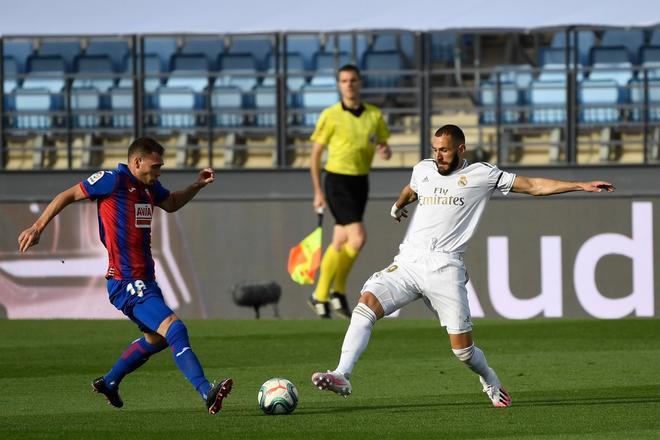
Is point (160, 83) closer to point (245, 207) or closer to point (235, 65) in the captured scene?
point (235, 65)

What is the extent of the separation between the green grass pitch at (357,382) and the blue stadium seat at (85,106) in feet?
11.8

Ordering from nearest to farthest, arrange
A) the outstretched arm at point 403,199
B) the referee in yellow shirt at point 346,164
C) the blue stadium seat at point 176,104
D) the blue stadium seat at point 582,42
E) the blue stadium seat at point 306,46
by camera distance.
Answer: the outstretched arm at point 403,199
the referee in yellow shirt at point 346,164
the blue stadium seat at point 176,104
the blue stadium seat at point 582,42
the blue stadium seat at point 306,46

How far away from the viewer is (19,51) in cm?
1814

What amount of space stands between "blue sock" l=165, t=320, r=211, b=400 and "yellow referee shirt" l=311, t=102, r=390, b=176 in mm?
5663

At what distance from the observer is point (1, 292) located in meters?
16.3

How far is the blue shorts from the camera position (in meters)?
7.89

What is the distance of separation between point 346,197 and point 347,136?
0.55 m

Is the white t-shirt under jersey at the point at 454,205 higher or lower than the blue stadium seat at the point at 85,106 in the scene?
lower

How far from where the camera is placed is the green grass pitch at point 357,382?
736 cm

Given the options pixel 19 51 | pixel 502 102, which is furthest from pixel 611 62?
pixel 19 51

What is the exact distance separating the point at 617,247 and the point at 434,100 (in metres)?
3.09

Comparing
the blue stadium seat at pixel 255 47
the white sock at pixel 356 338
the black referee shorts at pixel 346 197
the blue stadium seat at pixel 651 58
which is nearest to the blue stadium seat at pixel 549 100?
the blue stadium seat at pixel 651 58

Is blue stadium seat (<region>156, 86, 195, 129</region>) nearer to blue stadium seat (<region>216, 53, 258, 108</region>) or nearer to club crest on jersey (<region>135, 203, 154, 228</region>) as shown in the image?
blue stadium seat (<region>216, 53, 258, 108</region>)

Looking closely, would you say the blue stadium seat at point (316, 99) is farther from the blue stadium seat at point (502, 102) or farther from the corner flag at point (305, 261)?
the corner flag at point (305, 261)
